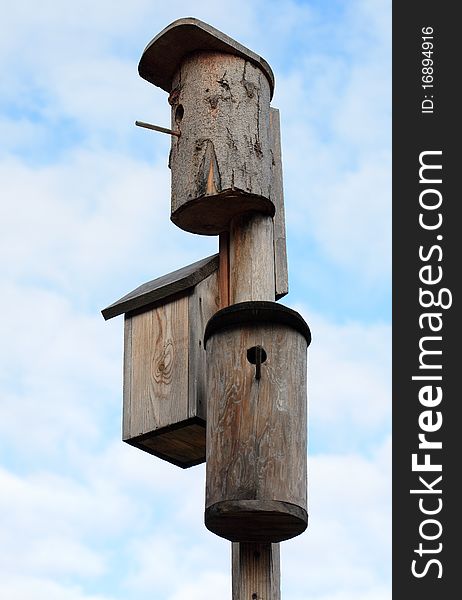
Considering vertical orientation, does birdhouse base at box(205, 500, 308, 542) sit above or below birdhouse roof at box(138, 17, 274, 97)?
below

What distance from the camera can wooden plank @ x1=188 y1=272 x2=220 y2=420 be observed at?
6105 mm

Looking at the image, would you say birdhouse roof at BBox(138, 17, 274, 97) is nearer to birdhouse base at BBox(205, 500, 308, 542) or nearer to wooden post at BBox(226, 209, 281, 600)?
wooden post at BBox(226, 209, 281, 600)

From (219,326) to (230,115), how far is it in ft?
3.21

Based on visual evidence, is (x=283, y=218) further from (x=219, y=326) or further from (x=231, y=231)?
(x=219, y=326)

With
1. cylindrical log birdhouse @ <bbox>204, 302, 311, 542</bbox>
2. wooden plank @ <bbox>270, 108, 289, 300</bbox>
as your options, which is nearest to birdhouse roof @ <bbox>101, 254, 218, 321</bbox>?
wooden plank @ <bbox>270, 108, 289, 300</bbox>

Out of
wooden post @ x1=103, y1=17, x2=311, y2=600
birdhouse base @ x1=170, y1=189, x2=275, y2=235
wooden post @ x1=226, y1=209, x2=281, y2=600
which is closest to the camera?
wooden post @ x1=103, y1=17, x2=311, y2=600

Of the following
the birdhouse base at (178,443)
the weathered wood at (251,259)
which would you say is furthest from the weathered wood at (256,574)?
the weathered wood at (251,259)

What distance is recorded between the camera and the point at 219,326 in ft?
18.9

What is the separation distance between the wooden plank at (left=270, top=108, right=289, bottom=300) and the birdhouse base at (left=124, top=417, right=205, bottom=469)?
2.39 feet

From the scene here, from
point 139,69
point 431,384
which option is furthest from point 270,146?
point 431,384

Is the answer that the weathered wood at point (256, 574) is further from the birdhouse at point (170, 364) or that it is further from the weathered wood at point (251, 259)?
the weathered wood at point (251, 259)

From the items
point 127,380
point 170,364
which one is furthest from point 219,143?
point 127,380

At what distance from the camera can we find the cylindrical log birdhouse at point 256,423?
545cm

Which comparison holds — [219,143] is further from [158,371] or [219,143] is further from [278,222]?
[158,371]
